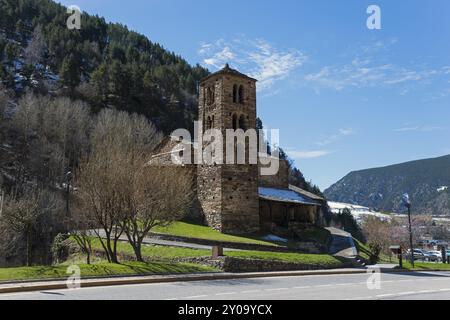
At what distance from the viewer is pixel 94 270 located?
1928 cm

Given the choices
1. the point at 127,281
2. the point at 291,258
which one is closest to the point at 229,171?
the point at 291,258

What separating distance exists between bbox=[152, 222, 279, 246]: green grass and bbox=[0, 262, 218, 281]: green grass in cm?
1268

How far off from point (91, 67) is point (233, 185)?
79.3 meters

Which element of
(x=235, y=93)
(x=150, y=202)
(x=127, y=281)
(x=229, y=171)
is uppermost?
(x=235, y=93)

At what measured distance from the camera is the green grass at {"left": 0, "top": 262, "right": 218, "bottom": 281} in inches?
691

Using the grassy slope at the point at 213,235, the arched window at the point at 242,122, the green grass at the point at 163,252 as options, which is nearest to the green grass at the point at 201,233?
the grassy slope at the point at 213,235

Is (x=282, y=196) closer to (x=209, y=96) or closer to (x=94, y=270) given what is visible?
(x=209, y=96)

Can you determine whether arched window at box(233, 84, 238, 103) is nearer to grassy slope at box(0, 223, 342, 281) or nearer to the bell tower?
the bell tower

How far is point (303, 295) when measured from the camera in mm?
14570

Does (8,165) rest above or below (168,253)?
above

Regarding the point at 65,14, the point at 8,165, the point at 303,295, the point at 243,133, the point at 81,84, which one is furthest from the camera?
the point at 65,14
